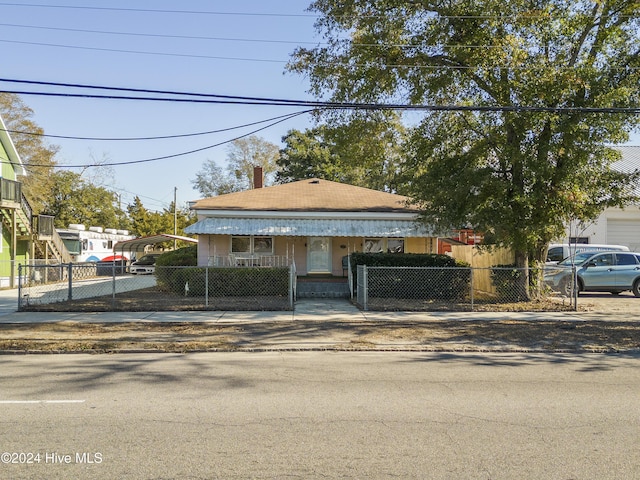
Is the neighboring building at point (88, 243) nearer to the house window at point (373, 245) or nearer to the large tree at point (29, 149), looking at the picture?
the large tree at point (29, 149)

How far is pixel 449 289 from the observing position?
54.0ft

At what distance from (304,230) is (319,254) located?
2.19 metres

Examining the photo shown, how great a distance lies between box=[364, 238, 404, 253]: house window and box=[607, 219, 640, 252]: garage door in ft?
48.2

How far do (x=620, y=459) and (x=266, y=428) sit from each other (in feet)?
10.4

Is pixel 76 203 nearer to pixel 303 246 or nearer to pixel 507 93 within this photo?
pixel 303 246

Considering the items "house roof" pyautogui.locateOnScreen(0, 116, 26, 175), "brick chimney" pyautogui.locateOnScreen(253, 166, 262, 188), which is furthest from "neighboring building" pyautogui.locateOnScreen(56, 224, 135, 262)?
"brick chimney" pyautogui.locateOnScreen(253, 166, 262, 188)

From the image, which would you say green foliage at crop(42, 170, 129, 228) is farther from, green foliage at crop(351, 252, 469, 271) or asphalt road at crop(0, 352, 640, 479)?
asphalt road at crop(0, 352, 640, 479)

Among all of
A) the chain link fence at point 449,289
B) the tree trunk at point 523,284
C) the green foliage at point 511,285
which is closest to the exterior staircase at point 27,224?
the chain link fence at point 449,289

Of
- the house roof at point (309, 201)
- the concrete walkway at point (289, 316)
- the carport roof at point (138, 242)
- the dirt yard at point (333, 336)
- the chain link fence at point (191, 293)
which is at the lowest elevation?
the dirt yard at point (333, 336)

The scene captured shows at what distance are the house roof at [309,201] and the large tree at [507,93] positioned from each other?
497 cm

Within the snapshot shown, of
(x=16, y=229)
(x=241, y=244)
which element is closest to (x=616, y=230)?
(x=241, y=244)

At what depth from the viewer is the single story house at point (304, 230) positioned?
2023 centimetres

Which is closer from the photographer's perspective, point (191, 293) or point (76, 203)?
point (191, 293)

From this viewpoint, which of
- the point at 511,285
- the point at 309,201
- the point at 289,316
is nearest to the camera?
the point at 289,316
